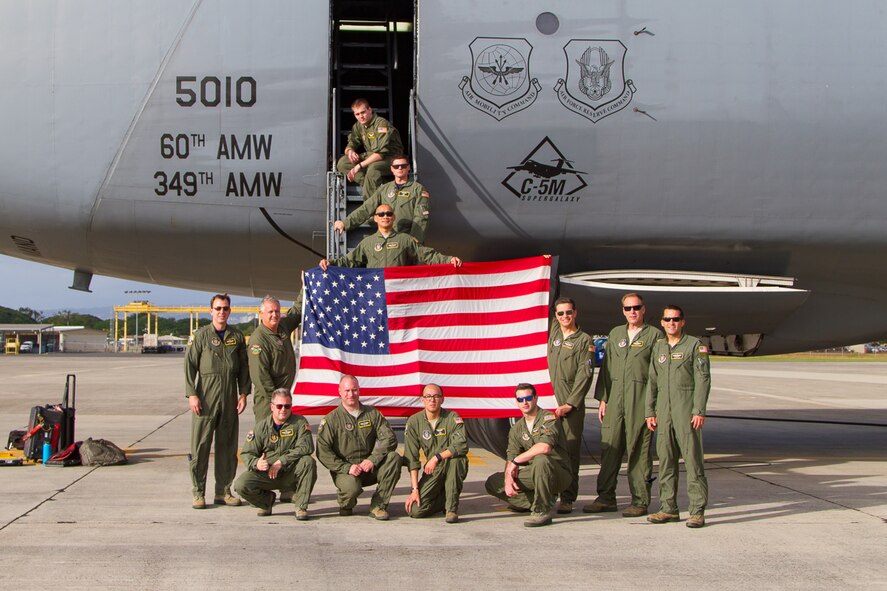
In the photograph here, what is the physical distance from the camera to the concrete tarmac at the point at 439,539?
5375mm

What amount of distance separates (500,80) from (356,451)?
411 centimetres

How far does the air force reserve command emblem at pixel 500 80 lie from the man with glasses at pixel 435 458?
3.22 m

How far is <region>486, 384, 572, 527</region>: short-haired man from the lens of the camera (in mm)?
6922

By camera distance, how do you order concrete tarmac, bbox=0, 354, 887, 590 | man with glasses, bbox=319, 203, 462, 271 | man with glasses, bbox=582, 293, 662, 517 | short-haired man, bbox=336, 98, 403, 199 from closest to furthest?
1. concrete tarmac, bbox=0, 354, 887, 590
2. man with glasses, bbox=582, 293, 662, 517
3. man with glasses, bbox=319, 203, 462, 271
4. short-haired man, bbox=336, 98, 403, 199

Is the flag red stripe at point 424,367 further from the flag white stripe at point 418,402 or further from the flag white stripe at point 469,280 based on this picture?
the flag white stripe at point 469,280

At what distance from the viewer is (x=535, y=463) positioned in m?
6.96

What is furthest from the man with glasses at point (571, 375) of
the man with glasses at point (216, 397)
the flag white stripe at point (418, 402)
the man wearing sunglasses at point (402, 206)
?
the man with glasses at point (216, 397)

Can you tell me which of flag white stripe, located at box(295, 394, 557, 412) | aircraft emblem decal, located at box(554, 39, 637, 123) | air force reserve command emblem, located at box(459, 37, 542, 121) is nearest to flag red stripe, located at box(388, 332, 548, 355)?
flag white stripe, located at box(295, 394, 557, 412)

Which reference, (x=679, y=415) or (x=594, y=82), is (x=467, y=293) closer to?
(x=679, y=415)

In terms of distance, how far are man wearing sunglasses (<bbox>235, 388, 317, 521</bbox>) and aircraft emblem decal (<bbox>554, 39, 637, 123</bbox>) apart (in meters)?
4.27

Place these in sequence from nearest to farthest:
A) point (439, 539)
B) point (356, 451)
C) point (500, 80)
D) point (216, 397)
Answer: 1. point (439, 539)
2. point (356, 451)
3. point (216, 397)
4. point (500, 80)

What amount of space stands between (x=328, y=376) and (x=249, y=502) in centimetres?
133

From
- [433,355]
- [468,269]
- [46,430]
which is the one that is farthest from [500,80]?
[46,430]

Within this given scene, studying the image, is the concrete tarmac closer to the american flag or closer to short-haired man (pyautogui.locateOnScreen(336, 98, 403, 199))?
the american flag
